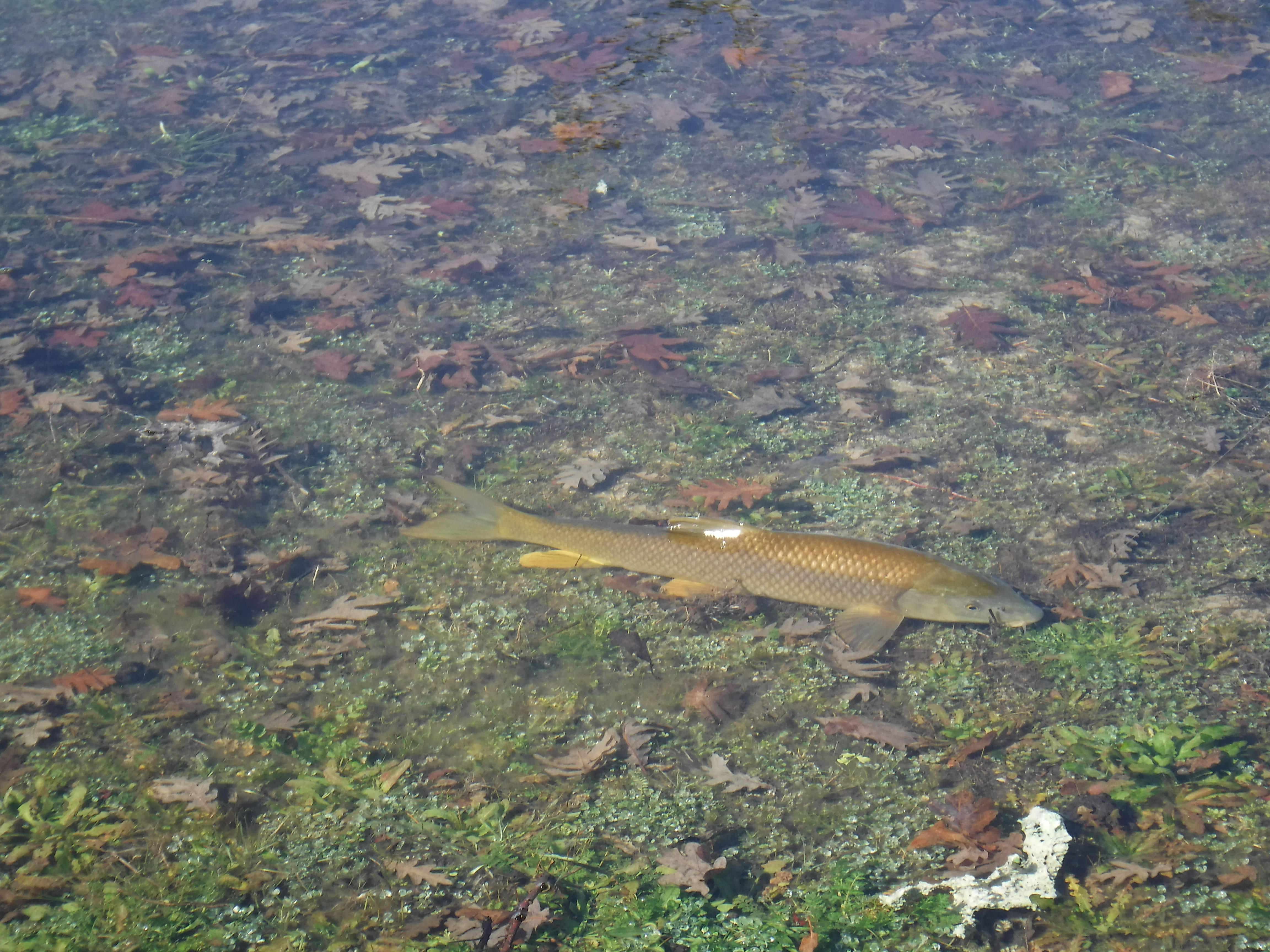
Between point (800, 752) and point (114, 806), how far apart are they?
3.32 m

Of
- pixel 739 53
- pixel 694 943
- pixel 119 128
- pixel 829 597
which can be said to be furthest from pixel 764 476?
pixel 119 128

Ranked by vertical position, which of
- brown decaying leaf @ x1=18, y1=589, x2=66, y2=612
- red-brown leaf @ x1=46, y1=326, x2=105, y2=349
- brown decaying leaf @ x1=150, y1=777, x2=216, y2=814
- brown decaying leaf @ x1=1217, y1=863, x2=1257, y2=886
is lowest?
brown decaying leaf @ x1=1217, y1=863, x2=1257, y2=886

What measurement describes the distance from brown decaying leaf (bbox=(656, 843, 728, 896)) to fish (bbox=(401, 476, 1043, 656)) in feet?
5.12

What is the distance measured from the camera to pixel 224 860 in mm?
4000

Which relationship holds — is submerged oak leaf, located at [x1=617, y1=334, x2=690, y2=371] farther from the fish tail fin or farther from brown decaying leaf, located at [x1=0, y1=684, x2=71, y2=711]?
brown decaying leaf, located at [x1=0, y1=684, x2=71, y2=711]

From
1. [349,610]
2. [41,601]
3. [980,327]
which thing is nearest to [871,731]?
[349,610]

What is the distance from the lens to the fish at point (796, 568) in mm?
5016

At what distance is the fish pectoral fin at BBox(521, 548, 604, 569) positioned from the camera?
5508mm

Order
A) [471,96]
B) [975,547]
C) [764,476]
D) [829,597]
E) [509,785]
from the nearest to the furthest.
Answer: [509,785], [829,597], [975,547], [764,476], [471,96]

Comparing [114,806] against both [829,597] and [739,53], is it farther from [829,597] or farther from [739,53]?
[739,53]

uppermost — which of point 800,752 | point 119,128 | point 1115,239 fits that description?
point 119,128

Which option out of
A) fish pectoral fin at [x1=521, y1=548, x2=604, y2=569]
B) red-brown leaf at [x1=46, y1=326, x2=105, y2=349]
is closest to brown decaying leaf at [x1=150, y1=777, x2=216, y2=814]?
fish pectoral fin at [x1=521, y1=548, x2=604, y2=569]

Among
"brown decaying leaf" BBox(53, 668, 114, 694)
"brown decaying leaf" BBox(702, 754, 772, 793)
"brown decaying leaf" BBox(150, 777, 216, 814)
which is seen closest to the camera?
"brown decaying leaf" BBox(150, 777, 216, 814)

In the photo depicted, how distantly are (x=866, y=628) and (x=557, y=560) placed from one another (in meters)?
1.89
